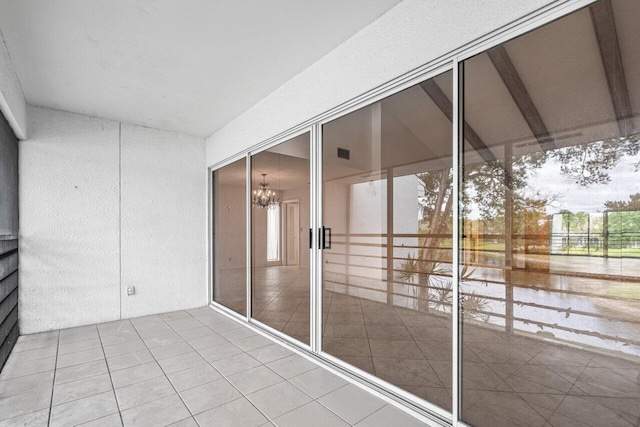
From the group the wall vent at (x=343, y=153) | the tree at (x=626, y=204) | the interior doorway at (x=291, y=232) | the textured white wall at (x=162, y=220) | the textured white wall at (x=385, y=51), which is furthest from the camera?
the textured white wall at (x=162, y=220)

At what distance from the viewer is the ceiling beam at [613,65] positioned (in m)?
1.19

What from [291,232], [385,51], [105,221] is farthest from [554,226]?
[105,221]

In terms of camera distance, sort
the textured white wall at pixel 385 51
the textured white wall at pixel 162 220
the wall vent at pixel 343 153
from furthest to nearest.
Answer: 1. the textured white wall at pixel 162 220
2. the wall vent at pixel 343 153
3. the textured white wall at pixel 385 51

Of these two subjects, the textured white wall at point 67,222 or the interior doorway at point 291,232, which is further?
the textured white wall at point 67,222

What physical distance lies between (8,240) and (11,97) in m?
1.37

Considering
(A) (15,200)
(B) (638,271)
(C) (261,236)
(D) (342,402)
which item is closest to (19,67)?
(A) (15,200)

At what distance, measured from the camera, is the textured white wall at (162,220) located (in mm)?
4148

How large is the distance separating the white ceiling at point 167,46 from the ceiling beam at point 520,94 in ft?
2.62

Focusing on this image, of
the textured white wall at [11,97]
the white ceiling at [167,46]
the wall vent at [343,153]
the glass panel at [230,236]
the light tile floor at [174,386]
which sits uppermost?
the white ceiling at [167,46]

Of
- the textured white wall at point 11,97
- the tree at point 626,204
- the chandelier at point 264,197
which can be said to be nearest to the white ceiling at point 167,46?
the textured white wall at point 11,97

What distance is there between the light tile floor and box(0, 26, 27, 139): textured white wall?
223cm

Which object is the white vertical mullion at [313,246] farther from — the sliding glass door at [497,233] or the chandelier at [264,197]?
the chandelier at [264,197]

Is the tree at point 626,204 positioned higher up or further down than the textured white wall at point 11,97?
further down

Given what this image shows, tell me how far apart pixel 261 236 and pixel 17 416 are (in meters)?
2.36
